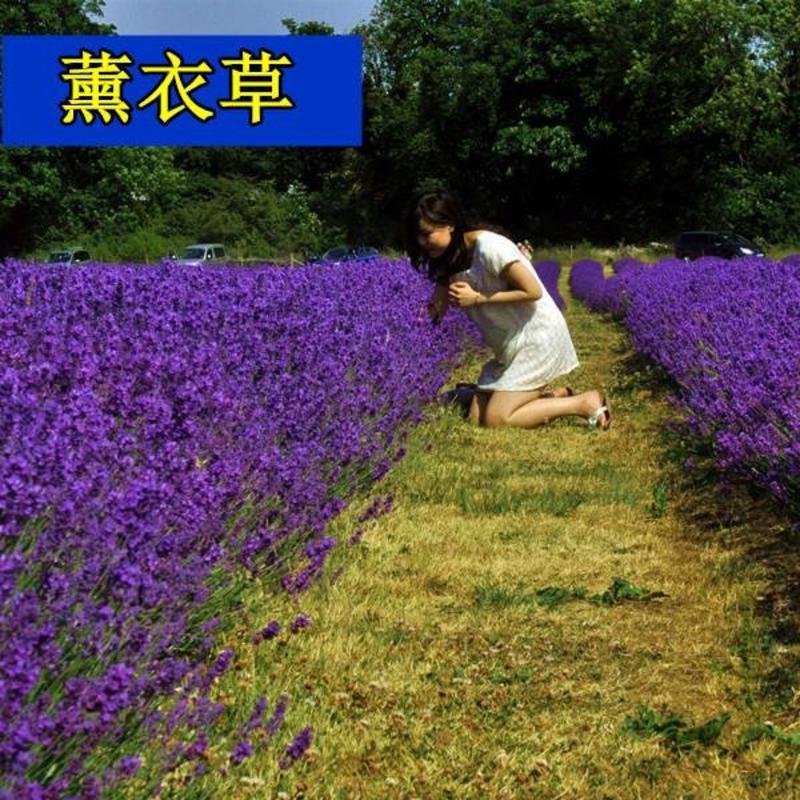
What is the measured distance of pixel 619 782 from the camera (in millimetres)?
2576

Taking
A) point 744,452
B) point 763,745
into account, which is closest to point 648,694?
point 763,745

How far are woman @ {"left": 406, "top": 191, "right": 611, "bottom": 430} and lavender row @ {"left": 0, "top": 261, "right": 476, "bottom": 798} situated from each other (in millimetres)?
709

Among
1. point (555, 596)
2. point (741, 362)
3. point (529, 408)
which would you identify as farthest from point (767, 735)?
point (529, 408)

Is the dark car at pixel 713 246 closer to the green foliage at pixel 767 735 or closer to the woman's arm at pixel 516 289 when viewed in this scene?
the woman's arm at pixel 516 289

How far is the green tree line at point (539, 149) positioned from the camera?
1516 inches

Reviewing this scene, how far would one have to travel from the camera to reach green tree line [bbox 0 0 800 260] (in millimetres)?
38500

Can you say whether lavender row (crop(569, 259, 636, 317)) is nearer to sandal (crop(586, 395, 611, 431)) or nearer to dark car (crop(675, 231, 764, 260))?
dark car (crop(675, 231, 764, 260))

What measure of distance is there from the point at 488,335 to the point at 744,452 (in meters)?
2.61

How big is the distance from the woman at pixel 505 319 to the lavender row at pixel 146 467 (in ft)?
2.33

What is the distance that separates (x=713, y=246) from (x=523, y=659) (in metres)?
29.2

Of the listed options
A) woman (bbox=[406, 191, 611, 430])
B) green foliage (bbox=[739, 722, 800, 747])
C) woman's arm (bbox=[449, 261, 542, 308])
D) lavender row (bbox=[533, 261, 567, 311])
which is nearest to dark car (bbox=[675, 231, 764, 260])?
lavender row (bbox=[533, 261, 567, 311])

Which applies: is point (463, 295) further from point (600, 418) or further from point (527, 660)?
point (527, 660)

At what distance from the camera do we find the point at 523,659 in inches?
127

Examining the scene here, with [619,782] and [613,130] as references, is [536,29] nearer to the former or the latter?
[613,130]
